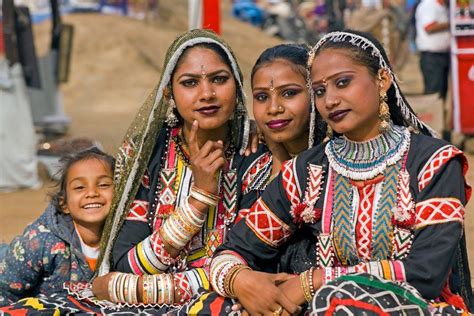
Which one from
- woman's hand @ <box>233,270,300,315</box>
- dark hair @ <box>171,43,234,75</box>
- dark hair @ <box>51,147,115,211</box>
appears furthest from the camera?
dark hair @ <box>51,147,115,211</box>

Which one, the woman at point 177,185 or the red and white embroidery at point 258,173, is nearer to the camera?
the woman at point 177,185

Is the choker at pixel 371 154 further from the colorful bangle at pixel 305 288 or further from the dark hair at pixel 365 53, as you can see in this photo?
the colorful bangle at pixel 305 288

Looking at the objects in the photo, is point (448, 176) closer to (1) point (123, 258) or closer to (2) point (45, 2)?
(1) point (123, 258)

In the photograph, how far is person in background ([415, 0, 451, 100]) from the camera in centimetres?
927

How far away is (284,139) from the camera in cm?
345

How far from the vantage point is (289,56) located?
348 centimetres

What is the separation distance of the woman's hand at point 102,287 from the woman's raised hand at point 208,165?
0.50 metres

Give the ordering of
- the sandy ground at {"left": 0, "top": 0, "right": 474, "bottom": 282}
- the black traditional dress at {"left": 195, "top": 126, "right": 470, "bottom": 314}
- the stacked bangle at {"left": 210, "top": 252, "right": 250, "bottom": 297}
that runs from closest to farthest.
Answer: the black traditional dress at {"left": 195, "top": 126, "right": 470, "bottom": 314}
the stacked bangle at {"left": 210, "top": 252, "right": 250, "bottom": 297}
the sandy ground at {"left": 0, "top": 0, "right": 474, "bottom": 282}

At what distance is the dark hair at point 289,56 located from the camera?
3.48 metres

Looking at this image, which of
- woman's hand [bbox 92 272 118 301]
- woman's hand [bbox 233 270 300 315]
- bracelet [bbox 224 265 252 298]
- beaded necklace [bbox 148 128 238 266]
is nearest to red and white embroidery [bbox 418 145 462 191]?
woman's hand [bbox 233 270 300 315]

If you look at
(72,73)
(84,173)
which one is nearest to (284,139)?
(84,173)

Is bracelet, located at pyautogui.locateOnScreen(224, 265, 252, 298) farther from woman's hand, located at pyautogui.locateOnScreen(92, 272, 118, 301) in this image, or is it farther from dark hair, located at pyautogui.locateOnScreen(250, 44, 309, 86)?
dark hair, located at pyautogui.locateOnScreen(250, 44, 309, 86)

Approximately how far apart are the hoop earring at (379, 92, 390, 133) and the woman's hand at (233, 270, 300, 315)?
0.61 metres

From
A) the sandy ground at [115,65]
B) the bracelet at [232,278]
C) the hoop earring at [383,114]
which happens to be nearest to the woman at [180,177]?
the bracelet at [232,278]
